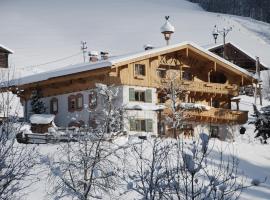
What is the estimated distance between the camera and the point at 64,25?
117m

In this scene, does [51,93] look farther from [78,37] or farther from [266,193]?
[78,37]

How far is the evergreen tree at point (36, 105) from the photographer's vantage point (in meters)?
40.6

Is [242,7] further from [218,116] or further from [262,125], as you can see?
[262,125]

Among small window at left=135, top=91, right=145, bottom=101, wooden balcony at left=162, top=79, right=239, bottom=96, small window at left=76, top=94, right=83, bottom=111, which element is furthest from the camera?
wooden balcony at left=162, top=79, right=239, bottom=96

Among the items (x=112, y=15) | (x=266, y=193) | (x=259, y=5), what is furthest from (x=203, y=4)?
(x=266, y=193)

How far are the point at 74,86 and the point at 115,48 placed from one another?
201 feet

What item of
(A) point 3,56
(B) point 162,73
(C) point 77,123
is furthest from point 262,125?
(A) point 3,56

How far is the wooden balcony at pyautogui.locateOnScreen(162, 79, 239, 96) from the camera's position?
40.9 m

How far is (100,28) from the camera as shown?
115 metres

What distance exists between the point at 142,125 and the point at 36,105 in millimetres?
7167

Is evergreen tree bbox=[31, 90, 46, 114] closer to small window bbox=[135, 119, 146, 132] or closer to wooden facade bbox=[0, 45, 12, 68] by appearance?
small window bbox=[135, 119, 146, 132]

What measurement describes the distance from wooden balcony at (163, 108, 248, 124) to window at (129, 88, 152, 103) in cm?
128

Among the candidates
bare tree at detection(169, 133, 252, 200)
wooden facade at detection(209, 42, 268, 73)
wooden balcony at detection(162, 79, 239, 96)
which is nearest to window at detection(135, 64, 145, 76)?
wooden balcony at detection(162, 79, 239, 96)

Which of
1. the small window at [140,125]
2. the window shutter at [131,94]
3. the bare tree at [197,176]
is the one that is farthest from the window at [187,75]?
the bare tree at [197,176]
